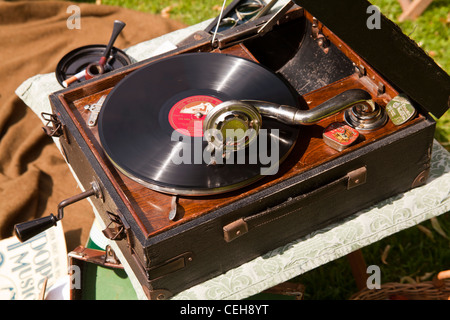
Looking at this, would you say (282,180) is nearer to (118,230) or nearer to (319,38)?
(118,230)

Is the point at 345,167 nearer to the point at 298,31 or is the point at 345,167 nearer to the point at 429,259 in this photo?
the point at 298,31

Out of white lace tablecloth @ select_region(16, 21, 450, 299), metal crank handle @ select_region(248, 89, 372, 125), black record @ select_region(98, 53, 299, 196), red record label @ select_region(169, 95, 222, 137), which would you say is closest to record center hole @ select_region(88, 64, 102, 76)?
black record @ select_region(98, 53, 299, 196)

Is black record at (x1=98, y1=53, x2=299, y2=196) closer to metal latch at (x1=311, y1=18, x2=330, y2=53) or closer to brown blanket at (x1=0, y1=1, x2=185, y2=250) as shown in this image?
metal latch at (x1=311, y1=18, x2=330, y2=53)

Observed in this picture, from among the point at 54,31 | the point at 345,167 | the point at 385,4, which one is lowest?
the point at 345,167

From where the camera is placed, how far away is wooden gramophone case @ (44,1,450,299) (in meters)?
1.45

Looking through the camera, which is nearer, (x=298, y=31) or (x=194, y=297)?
(x=194, y=297)

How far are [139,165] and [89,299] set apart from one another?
2.28ft

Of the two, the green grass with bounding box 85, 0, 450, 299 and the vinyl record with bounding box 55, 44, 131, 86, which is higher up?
the vinyl record with bounding box 55, 44, 131, 86

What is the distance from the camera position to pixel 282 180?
1.51 m

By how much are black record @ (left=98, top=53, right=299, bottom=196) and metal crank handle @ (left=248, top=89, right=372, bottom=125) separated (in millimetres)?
71

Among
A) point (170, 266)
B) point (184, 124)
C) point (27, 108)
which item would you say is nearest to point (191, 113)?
point (184, 124)
